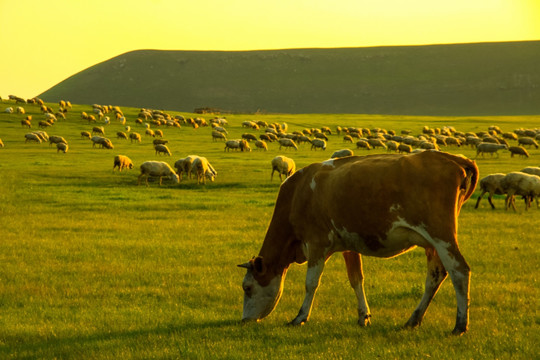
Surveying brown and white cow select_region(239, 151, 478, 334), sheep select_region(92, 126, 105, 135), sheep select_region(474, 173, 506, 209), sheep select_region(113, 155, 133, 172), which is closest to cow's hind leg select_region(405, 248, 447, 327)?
brown and white cow select_region(239, 151, 478, 334)

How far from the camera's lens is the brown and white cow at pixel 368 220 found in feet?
23.9

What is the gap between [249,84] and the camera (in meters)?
182

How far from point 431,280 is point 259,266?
91.0 inches

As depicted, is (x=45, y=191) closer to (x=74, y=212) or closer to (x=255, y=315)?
(x=74, y=212)

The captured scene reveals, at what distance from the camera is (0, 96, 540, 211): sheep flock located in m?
31.0

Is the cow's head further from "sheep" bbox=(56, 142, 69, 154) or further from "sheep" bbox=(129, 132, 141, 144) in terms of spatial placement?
"sheep" bbox=(129, 132, 141, 144)

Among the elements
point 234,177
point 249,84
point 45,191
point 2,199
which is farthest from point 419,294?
point 249,84

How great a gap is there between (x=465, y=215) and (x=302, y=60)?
179 meters

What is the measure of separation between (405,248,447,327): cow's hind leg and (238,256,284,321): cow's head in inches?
73.0

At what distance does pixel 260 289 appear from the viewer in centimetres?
857

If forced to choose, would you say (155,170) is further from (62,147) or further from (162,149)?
(62,147)

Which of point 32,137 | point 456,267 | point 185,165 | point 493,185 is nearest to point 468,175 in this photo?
point 456,267

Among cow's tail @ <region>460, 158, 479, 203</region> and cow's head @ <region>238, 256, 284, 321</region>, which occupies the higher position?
cow's tail @ <region>460, 158, 479, 203</region>

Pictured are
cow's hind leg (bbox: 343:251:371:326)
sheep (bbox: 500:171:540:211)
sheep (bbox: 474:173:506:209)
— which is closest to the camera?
cow's hind leg (bbox: 343:251:371:326)
